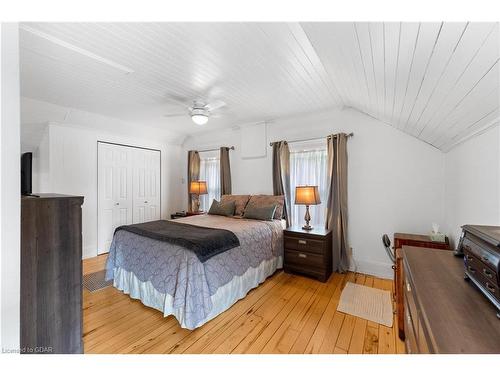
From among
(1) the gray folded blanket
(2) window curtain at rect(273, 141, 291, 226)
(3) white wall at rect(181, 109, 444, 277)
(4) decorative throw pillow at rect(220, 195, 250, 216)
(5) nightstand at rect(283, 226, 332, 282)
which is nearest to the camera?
(1) the gray folded blanket

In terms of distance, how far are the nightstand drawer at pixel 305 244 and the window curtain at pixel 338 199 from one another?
428 millimetres

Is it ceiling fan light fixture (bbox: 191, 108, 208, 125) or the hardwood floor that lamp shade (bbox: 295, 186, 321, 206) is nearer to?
the hardwood floor

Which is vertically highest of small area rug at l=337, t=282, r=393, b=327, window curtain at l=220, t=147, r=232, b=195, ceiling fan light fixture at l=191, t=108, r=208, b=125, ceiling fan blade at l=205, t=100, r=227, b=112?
ceiling fan blade at l=205, t=100, r=227, b=112

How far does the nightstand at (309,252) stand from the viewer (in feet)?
8.98

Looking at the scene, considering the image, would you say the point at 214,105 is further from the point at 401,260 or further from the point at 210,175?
the point at 401,260

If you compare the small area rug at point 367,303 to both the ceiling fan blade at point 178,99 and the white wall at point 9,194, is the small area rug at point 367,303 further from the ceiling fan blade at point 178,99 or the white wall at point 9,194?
the ceiling fan blade at point 178,99

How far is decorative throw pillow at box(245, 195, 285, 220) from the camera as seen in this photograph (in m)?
3.35

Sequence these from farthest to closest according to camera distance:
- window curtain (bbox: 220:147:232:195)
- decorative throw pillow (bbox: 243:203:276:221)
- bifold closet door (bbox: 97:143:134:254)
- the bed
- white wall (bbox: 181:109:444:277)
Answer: window curtain (bbox: 220:147:232:195)
bifold closet door (bbox: 97:143:134:254)
decorative throw pillow (bbox: 243:203:276:221)
white wall (bbox: 181:109:444:277)
the bed

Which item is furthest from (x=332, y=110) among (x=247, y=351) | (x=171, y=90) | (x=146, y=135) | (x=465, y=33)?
(x=146, y=135)

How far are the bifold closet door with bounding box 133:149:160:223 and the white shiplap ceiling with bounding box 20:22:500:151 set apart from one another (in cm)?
152

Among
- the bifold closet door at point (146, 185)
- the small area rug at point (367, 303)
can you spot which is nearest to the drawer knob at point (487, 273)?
the small area rug at point (367, 303)

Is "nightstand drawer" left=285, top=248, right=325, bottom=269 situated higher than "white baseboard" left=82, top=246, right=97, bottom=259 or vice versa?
"nightstand drawer" left=285, top=248, right=325, bottom=269

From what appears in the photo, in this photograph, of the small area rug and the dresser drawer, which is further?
the small area rug

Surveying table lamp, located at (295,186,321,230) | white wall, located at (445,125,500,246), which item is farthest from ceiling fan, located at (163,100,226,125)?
white wall, located at (445,125,500,246)
